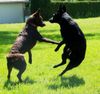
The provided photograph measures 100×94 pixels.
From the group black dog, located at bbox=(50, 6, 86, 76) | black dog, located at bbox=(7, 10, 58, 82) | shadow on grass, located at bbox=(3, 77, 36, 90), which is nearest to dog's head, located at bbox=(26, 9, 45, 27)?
black dog, located at bbox=(7, 10, 58, 82)

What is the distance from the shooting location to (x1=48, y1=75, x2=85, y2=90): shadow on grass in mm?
10047

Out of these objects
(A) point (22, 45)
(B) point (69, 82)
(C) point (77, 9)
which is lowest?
(C) point (77, 9)

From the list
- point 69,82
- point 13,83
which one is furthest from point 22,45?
point 69,82

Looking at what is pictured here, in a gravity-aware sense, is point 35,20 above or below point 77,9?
above

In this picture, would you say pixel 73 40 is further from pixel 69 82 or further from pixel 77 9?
pixel 77 9

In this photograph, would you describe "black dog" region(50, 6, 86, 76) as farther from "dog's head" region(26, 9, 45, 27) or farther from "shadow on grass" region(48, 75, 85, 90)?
"dog's head" region(26, 9, 45, 27)

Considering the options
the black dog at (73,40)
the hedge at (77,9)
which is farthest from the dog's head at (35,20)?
the hedge at (77,9)

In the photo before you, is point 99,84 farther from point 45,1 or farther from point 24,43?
point 45,1

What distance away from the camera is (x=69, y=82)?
10.5 m

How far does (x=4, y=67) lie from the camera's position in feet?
43.4

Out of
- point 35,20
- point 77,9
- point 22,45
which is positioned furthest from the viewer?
point 77,9

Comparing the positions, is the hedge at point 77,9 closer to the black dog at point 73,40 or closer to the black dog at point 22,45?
the black dog at point 22,45

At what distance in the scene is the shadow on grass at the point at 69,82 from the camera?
10.0m

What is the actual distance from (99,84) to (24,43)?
1.82m
